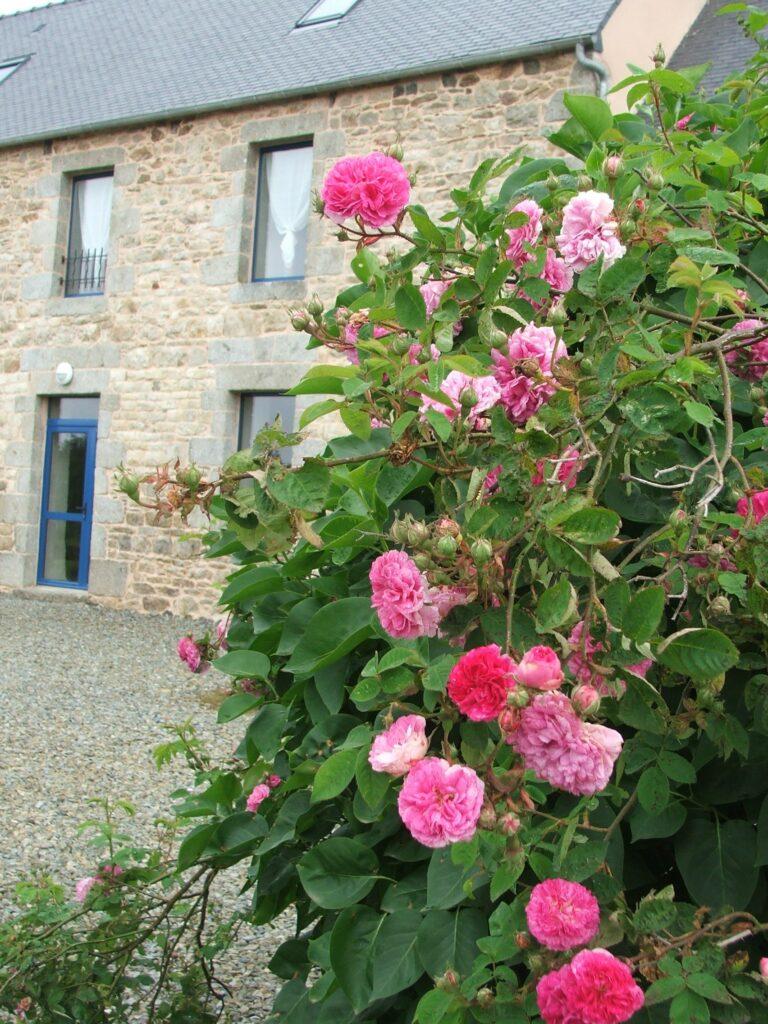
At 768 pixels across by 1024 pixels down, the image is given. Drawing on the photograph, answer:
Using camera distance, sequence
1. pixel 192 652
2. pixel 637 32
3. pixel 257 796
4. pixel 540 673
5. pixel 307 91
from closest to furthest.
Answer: pixel 540 673 → pixel 257 796 → pixel 192 652 → pixel 637 32 → pixel 307 91

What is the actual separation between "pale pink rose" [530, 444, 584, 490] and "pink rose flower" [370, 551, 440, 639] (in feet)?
0.66

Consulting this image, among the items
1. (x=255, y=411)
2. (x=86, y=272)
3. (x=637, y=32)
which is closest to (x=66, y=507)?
(x=86, y=272)

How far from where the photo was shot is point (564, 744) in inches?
42.4

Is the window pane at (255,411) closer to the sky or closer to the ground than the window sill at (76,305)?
closer to the ground

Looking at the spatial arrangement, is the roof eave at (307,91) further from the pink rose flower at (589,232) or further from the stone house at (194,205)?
the pink rose flower at (589,232)

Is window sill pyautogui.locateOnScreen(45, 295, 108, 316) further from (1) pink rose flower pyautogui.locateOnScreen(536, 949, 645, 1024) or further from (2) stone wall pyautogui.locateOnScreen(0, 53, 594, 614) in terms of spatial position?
(1) pink rose flower pyautogui.locateOnScreen(536, 949, 645, 1024)

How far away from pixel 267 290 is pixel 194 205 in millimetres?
1425

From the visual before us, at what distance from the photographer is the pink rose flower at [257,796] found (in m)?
1.97

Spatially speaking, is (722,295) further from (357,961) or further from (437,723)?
(357,961)

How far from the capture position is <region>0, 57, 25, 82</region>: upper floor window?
555 inches

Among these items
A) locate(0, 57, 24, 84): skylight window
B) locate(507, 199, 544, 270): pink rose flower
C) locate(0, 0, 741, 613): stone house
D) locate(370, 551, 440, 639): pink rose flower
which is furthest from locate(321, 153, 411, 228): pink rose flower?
locate(0, 57, 24, 84): skylight window

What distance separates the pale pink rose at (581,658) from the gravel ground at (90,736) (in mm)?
2142

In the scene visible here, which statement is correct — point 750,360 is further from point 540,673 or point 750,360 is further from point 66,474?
point 66,474

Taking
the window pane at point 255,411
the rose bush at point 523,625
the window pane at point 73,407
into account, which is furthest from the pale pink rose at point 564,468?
the window pane at point 73,407
